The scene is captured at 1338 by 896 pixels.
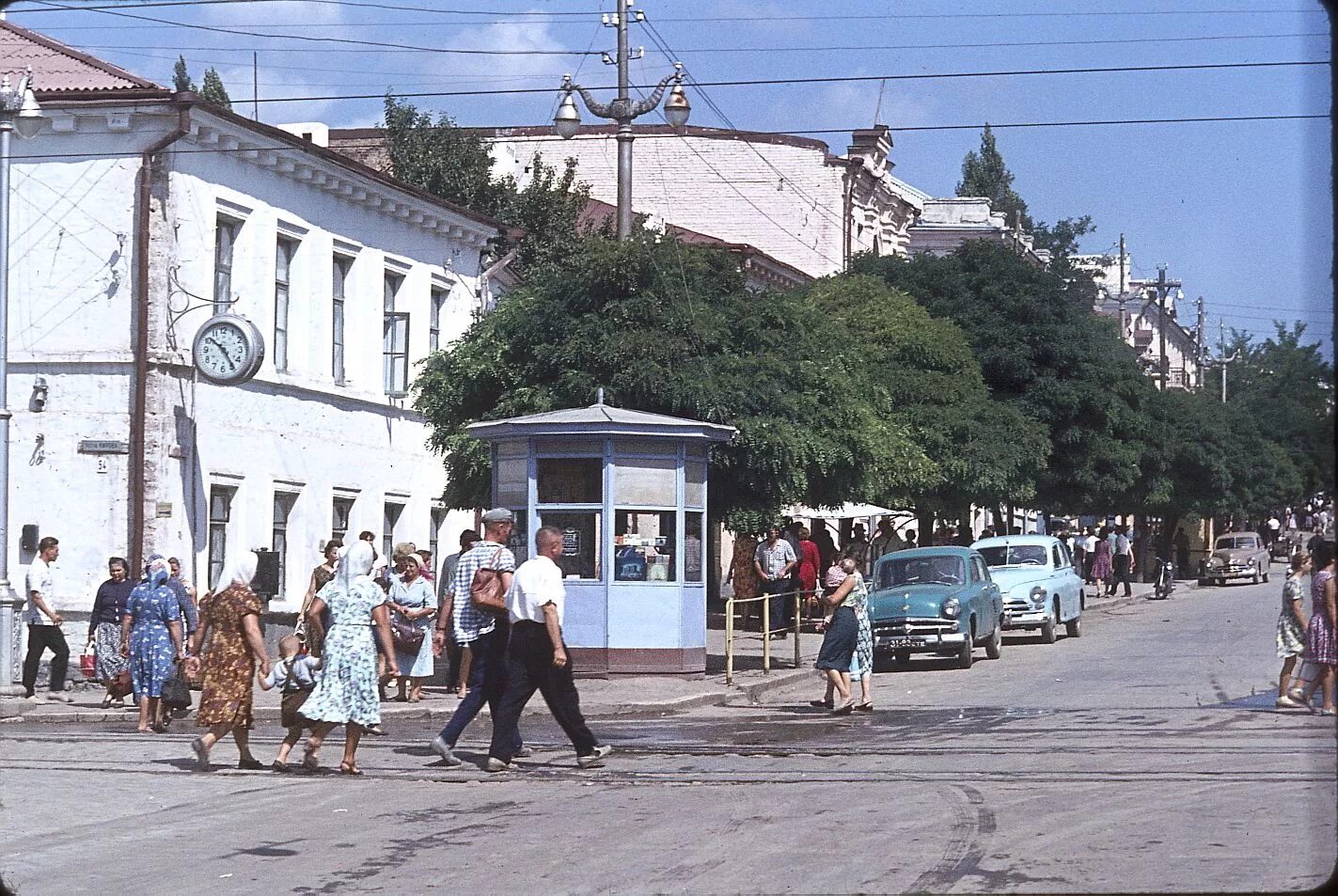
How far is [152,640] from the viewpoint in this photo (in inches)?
694

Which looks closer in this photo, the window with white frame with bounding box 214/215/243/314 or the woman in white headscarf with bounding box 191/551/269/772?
the woman in white headscarf with bounding box 191/551/269/772

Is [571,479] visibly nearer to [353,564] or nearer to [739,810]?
[353,564]

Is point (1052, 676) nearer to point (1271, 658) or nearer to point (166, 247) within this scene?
point (1271, 658)

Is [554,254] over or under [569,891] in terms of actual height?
over

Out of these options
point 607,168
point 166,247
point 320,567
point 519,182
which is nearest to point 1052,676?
point 320,567

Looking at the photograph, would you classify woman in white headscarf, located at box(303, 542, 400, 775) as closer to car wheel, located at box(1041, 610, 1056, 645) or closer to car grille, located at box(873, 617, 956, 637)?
car grille, located at box(873, 617, 956, 637)

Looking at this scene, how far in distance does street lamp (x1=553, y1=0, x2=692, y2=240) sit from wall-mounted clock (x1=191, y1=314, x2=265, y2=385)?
5964 millimetres

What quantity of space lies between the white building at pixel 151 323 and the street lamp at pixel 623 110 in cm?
376

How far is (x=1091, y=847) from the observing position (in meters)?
9.55

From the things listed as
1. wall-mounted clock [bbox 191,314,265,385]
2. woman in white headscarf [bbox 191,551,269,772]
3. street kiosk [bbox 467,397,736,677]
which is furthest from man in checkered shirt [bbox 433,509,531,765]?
wall-mounted clock [bbox 191,314,265,385]

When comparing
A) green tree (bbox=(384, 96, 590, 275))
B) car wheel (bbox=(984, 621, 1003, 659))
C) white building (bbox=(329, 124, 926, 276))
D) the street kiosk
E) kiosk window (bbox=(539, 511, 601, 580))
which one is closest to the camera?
the street kiosk

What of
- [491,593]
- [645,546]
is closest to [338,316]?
[645,546]

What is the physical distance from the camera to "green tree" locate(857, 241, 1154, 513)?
46.6m

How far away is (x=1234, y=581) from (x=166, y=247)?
5218 centimetres
